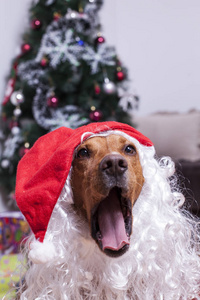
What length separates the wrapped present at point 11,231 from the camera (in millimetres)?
1873

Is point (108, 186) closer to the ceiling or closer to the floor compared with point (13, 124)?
closer to the ceiling

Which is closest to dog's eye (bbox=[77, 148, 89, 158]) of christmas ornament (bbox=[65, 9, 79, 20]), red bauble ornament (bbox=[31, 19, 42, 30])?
christmas ornament (bbox=[65, 9, 79, 20])

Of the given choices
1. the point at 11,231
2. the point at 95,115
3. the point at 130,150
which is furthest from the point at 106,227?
the point at 95,115

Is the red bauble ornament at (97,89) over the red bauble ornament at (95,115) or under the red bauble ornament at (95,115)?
over

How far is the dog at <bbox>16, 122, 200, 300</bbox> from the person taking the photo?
89cm

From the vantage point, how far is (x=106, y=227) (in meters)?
0.91

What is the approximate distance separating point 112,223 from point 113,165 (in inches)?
6.6

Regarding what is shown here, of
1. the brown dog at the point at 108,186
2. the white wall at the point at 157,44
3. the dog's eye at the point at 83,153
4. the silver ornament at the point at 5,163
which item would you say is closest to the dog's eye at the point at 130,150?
the brown dog at the point at 108,186

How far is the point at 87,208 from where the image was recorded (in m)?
0.93

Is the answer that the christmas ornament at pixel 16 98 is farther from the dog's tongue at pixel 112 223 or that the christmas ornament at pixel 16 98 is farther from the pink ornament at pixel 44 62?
the dog's tongue at pixel 112 223

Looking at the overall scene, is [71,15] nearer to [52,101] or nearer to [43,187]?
[52,101]

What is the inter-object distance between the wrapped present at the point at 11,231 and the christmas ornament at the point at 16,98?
76cm

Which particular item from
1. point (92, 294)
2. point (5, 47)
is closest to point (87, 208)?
point (92, 294)

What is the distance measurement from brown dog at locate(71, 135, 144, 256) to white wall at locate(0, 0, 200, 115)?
1855mm
